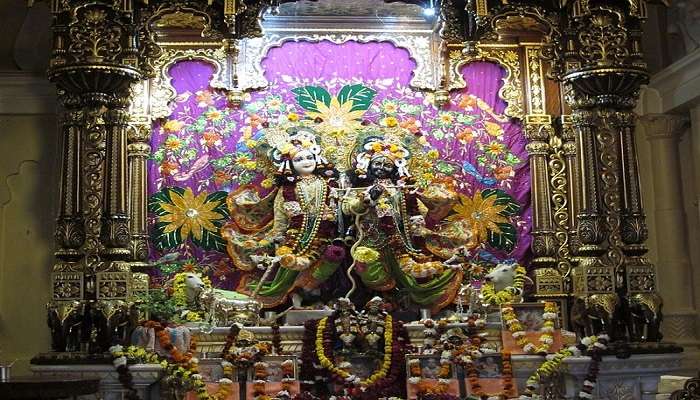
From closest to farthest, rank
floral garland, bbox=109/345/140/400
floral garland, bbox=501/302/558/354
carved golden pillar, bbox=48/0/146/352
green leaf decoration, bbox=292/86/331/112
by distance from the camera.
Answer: floral garland, bbox=109/345/140/400 → carved golden pillar, bbox=48/0/146/352 → floral garland, bbox=501/302/558/354 → green leaf decoration, bbox=292/86/331/112

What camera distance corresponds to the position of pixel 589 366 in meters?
9.44

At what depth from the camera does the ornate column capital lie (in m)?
12.1

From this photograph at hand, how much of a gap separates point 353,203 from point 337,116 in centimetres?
131

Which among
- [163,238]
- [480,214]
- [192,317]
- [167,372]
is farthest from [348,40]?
[167,372]

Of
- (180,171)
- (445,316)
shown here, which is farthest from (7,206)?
(445,316)

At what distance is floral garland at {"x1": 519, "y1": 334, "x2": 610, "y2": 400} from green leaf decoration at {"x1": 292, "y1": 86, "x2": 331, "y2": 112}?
390 cm

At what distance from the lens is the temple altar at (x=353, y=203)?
950cm

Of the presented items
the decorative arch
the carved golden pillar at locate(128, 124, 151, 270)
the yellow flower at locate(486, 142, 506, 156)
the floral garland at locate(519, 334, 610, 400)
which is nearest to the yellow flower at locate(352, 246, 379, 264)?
the floral garland at locate(519, 334, 610, 400)

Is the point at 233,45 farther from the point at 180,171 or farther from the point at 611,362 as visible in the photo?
the point at 611,362

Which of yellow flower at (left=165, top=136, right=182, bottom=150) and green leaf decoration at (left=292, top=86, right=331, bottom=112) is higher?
green leaf decoration at (left=292, top=86, right=331, bottom=112)

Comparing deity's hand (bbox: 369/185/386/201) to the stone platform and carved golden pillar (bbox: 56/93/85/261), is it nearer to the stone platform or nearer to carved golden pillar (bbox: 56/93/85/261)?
the stone platform

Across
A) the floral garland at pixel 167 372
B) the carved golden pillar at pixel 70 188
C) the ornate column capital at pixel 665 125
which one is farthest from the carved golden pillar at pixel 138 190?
the ornate column capital at pixel 665 125

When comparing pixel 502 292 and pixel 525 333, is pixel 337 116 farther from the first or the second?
pixel 525 333

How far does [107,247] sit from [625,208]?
486 cm
